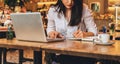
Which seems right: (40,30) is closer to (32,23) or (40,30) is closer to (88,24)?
(32,23)

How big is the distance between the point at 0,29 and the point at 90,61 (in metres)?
3.30

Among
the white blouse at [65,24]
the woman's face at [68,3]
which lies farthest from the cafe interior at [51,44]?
the woman's face at [68,3]

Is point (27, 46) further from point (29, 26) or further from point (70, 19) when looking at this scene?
point (70, 19)

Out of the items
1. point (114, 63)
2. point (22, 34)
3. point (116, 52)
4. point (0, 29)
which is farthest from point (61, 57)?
point (0, 29)

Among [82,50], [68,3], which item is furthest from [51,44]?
[68,3]

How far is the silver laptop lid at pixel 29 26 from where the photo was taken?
2.15 m

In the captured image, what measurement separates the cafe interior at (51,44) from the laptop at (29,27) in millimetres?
59

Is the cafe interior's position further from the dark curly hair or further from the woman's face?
the woman's face

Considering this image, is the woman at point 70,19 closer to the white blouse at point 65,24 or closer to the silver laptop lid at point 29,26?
the white blouse at point 65,24

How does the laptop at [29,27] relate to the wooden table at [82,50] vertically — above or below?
above

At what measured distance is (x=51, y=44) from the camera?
2152mm

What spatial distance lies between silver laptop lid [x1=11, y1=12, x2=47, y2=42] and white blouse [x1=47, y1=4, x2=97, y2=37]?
1.69 feet

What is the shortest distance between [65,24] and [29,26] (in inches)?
25.6

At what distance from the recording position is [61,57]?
253 cm
